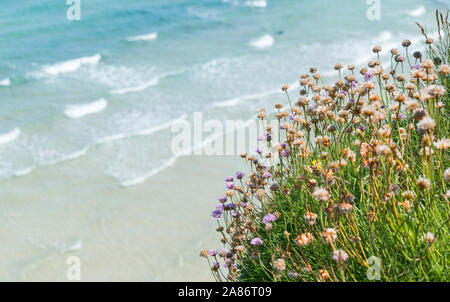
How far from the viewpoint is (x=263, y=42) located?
17547 millimetres

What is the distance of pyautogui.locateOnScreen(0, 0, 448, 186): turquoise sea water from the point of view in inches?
425

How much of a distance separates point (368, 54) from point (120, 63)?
7340 millimetres

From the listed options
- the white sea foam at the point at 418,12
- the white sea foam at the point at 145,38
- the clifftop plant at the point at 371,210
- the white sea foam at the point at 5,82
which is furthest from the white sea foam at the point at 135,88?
the white sea foam at the point at 418,12

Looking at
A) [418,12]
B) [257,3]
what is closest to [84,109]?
[418,12]

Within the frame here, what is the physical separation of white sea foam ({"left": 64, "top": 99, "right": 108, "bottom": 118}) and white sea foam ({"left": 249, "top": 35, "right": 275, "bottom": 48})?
642 centimetres

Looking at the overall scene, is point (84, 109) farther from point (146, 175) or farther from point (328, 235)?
point (328, 235)

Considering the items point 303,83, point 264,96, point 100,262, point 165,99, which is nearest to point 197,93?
point 165,99

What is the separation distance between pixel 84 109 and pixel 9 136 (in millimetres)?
1929

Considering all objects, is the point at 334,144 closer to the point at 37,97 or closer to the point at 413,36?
the point at 37,97

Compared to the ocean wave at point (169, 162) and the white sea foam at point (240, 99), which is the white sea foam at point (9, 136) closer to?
the ocean wave at point (169, 162)

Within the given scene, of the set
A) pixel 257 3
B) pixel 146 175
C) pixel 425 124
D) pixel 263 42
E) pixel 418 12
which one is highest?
pixel 425 124

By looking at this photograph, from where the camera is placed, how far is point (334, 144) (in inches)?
156

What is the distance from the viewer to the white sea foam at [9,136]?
10.9 m

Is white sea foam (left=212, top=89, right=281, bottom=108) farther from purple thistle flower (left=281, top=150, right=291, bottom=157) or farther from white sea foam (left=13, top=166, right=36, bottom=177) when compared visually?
purple thistle flower (left=281, top=150, right=291, bottom=157)
